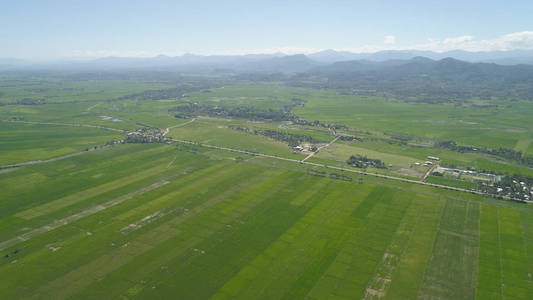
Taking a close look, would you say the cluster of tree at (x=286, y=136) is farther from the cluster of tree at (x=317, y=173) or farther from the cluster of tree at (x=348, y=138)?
the cluster of tree at (x=317, y=173)

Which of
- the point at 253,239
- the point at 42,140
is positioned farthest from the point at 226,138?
the point at 253,239

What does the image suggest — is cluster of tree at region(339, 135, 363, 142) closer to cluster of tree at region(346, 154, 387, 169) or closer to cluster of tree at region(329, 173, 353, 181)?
cluster of tree at region(346, 154, 387, 169)

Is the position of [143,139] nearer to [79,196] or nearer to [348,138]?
[79,196]

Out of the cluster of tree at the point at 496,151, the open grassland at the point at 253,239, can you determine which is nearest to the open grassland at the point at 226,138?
the open grassland at the point at 253,239

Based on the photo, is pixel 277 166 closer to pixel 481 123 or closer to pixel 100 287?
pixel 100 287

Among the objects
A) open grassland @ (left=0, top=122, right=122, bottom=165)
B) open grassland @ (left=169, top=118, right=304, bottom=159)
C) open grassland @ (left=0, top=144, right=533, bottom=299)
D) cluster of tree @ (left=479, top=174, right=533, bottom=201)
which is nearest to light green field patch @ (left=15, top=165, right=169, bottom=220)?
open grassland @ (left=0, top=144, right=533, bottom=299)
